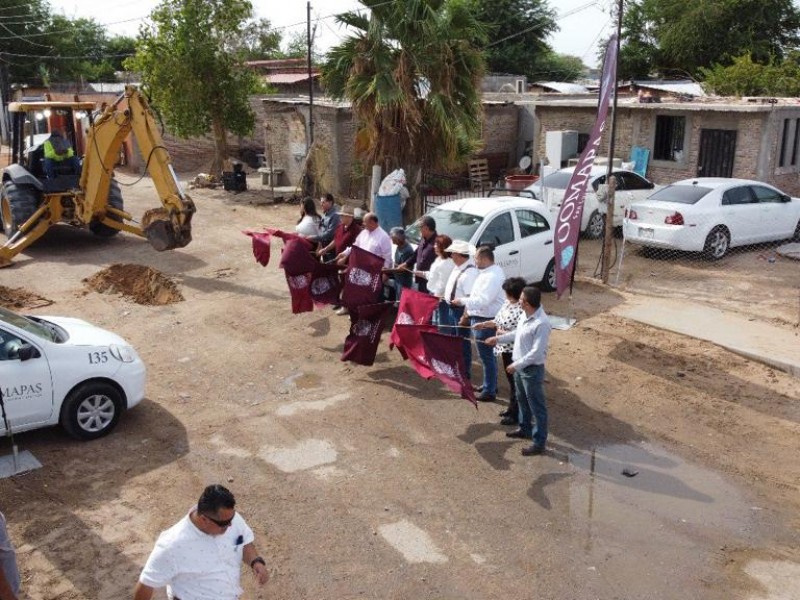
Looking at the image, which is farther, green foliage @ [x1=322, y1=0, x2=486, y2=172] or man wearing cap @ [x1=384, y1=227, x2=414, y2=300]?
green foliage @ [x1=322, y1=0, x2=486, y2=172]

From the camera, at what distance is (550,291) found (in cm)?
1348

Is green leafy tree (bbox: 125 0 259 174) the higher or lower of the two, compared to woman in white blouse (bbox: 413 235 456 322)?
higher

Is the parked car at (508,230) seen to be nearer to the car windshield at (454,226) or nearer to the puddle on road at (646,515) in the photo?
the car windshield at (454,226)

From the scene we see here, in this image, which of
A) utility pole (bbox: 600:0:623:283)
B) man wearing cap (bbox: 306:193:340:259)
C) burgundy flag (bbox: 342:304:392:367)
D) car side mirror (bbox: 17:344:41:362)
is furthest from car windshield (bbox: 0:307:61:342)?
utility pole (bbox: 600:0:623:283)

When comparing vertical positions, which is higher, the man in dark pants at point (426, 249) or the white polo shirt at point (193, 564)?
the man in dark pants at point (426, 249)

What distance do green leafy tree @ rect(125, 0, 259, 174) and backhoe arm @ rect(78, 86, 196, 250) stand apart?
9.27 meters

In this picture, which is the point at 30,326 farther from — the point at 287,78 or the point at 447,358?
the point at 287,78

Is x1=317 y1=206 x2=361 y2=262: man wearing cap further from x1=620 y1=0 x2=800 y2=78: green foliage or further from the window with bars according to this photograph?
x1=620 y1=0 x2=800 y2=78: green foliage

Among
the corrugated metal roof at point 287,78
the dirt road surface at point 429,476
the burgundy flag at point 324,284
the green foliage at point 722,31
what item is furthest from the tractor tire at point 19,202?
the green foliage at point 722,31

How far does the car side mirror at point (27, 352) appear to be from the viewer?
7574 millimetres

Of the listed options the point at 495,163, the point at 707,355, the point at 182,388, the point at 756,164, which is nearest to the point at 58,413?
the point at 182,388

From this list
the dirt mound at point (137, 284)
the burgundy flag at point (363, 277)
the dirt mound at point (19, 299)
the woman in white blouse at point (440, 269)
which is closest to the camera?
the woman in white blouse at point (440, 269)

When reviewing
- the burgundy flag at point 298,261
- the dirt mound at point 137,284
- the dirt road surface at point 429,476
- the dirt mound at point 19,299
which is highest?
the burgundy flag at point 298,261

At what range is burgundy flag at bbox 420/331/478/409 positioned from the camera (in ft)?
27.2
